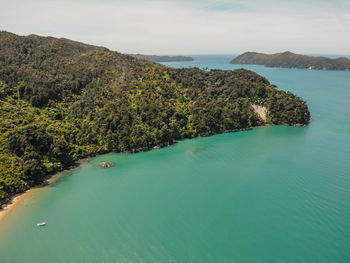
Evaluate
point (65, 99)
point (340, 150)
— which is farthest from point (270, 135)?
point (65, 99)

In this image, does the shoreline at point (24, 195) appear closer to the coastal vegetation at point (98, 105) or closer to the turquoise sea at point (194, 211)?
the turquoise sea at point (194, 211)

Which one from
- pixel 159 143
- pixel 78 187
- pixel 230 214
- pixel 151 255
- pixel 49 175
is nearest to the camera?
pixel 151 255

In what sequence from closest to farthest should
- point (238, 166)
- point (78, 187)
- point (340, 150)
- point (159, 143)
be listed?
point (78, 187), point (238, 166), point (340, 150), point (159, 143)

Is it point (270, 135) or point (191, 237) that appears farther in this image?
point (270, 135)

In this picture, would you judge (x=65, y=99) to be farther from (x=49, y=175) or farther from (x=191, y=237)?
(x=191, y=237)

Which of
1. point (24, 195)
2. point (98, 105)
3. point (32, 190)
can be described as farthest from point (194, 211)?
point (98, 105)

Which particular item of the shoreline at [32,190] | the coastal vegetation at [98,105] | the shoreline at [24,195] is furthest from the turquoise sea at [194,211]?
the coastal vegetation at [98,105]

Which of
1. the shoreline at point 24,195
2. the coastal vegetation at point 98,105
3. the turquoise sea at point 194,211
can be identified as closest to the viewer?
the turquoise sea at point 194,211
